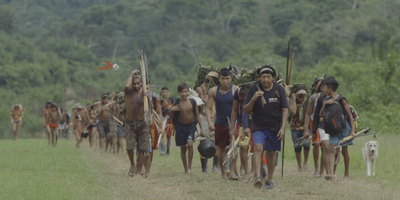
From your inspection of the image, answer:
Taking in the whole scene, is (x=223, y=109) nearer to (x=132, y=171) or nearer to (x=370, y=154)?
(x=132, y=171)

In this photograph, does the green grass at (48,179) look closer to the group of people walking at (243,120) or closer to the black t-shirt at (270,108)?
the group of people walking at (243,120)

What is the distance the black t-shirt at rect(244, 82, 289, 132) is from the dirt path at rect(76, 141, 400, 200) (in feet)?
3.40

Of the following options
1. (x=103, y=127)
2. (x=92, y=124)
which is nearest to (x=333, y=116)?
(x=103, y=127)

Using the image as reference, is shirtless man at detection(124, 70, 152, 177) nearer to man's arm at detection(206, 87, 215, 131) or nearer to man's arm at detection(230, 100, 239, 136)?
man's arm at detection(206, 87, 215, 131)

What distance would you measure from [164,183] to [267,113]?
238 centimetres

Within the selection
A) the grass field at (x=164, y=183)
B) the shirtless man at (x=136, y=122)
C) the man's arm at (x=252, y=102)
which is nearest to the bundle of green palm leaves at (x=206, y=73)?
the shirtless man at (x=136, y=122)

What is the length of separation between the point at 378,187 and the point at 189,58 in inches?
2700

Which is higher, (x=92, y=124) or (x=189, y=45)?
(x=189, y=45)

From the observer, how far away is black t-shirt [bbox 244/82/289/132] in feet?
33.9

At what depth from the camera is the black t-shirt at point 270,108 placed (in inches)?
407

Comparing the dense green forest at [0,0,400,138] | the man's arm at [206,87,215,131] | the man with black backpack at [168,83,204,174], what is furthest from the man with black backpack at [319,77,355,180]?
the dense green forest at [0,0,400,138]

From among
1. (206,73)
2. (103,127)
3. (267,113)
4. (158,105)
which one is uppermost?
(206,73)

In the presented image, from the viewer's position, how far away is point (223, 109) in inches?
475

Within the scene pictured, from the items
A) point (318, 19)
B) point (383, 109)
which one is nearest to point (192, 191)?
point (383, 109)
